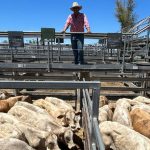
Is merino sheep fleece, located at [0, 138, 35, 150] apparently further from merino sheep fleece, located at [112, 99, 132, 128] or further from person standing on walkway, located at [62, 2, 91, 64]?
person standing on walkway, located at [62, 2, 91, 64]

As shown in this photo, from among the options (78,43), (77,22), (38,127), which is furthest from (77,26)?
(38,127)

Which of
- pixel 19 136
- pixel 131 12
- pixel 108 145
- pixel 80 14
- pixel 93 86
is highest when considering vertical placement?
pixel 131 12

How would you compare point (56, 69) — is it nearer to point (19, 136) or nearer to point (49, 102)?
point (49, 102)

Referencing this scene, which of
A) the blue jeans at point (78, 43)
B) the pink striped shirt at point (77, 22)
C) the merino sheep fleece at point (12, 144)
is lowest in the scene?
the merino sheep fleece at point (12, 144)

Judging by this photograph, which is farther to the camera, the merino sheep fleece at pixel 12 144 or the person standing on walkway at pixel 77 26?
the person standing on walkway at pixel 77 26

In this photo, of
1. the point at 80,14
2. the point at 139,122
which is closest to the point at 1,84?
the point at 139,122

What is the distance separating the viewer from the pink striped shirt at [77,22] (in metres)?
8.86

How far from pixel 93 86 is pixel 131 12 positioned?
29.4m

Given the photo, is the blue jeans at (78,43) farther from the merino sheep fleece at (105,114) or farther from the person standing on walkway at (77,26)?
the merino sheep fleece at (105,114)

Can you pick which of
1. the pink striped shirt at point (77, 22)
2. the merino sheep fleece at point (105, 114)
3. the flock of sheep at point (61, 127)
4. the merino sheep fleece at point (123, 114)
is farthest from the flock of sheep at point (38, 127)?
the pink striped shirt at point (77, 22)

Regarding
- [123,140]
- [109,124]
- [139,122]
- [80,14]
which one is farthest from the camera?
[80,14]

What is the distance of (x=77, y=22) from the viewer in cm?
890

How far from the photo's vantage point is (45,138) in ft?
14.8

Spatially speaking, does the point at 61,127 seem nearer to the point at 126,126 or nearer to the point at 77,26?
the point at 126,126
